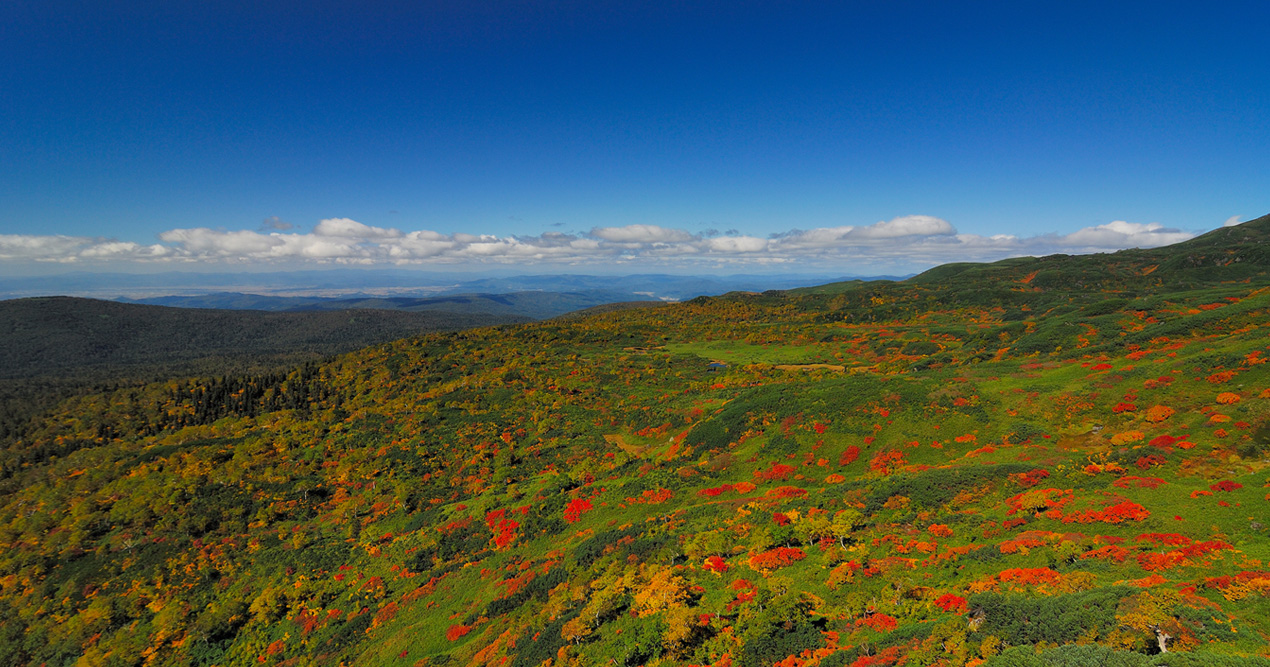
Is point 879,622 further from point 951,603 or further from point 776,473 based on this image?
point 776,473

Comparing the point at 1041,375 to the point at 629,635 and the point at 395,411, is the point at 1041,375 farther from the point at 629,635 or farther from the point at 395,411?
the point at 395,411

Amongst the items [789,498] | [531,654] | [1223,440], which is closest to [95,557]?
[531,654]

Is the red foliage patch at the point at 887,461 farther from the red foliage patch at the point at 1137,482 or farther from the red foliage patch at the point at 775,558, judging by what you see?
the red foliage patch at the point at 775,558

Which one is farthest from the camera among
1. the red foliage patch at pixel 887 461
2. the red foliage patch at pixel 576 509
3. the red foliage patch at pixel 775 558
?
the red foliage patch at pixel 576 509

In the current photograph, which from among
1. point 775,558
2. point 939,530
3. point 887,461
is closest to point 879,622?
point 775,558

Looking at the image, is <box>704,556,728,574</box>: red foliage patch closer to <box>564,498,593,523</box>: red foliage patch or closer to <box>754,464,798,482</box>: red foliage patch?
<box>754,464,798,482</box>: red foliage patch

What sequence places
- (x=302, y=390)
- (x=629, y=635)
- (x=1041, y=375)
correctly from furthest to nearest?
(x=302, y=390)
(x=1041, y=375)
(x=629, y=635)

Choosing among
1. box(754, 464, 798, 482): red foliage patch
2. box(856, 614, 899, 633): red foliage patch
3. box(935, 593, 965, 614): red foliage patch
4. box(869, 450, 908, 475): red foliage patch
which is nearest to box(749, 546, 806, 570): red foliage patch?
box(856, 614, 899, 633): red foliage patch

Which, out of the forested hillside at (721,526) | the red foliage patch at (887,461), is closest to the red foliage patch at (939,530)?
the forested hillside at (721,526)

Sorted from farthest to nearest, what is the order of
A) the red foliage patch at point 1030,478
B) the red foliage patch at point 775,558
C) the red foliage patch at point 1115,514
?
the red foliage patch at point 1030,478, the red foliage patch at point 775,558, the red foliage patch at point 1115,514
